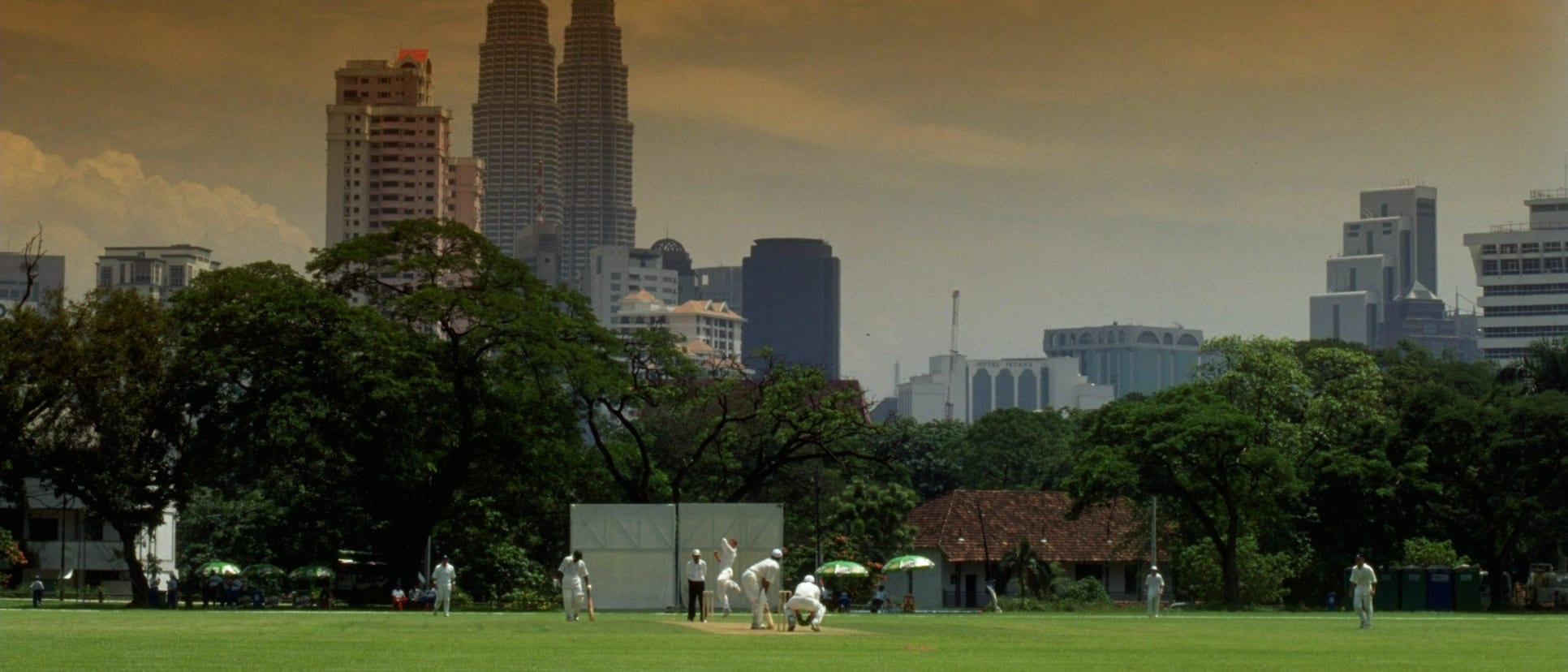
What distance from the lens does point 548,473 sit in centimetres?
5591

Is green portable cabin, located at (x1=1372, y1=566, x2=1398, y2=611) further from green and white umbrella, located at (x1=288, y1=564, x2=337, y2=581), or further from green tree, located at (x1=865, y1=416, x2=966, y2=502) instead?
green tree, located at (x1=865, y1=416, x2=966, y2=502)

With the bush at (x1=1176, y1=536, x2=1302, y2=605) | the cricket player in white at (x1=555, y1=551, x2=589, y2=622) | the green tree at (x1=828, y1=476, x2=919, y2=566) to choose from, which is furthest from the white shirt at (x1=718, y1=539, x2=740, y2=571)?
the green tree at (x1=828, y1=476, x2=919, y2=566)

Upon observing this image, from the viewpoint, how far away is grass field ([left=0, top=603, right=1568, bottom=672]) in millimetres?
23938

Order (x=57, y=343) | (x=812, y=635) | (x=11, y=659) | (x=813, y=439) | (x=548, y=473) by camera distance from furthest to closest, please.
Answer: (x=813, y=439) < (x=548, y=473) < (x=57, y=343) < (x=812, y=635) < (x=11, y=659)

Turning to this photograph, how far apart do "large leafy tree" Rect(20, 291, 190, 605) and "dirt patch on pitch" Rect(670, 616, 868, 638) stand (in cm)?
2110

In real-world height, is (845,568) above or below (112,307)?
below

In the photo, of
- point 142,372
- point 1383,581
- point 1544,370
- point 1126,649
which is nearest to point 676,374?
point 142,372

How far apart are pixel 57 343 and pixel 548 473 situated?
45.2ft

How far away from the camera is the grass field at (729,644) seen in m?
23.9

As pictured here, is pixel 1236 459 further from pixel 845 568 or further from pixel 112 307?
pixel 112 307

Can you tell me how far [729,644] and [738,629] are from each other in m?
5.60

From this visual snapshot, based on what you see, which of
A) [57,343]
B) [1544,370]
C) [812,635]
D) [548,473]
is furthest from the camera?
[1544,370]

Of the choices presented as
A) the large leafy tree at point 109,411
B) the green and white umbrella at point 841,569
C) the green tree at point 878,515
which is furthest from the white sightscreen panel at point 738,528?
the green tree at point 878,515

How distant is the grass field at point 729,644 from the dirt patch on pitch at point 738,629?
0.06 m
